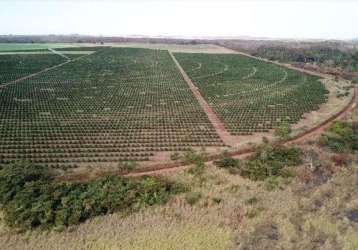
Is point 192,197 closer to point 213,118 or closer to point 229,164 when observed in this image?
point 229,164

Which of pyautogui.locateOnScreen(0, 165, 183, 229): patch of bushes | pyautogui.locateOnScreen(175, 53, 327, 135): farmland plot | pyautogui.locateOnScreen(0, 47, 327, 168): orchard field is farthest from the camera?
pyautogui.locateOnScreen(175, 53, 327, 135): farmland plot

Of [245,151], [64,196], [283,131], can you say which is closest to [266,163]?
[245,151]

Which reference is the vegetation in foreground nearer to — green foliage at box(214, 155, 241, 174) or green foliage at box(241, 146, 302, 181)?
green foliage at box(214, 155, 241, 174)

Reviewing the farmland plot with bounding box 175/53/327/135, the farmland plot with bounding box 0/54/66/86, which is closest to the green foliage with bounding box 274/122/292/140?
the farmland plot with bounding box 175/53/327/135

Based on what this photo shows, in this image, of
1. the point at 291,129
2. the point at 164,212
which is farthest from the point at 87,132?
the point at 291,129

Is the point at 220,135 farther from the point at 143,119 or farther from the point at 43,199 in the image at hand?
the point at 43,199

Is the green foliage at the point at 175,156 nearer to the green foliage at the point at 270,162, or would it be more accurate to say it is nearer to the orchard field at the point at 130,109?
the orchard field at the point at 130,109

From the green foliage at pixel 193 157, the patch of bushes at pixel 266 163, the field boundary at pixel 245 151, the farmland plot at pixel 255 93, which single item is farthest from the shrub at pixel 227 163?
the farmland plot at pixel 255 93
